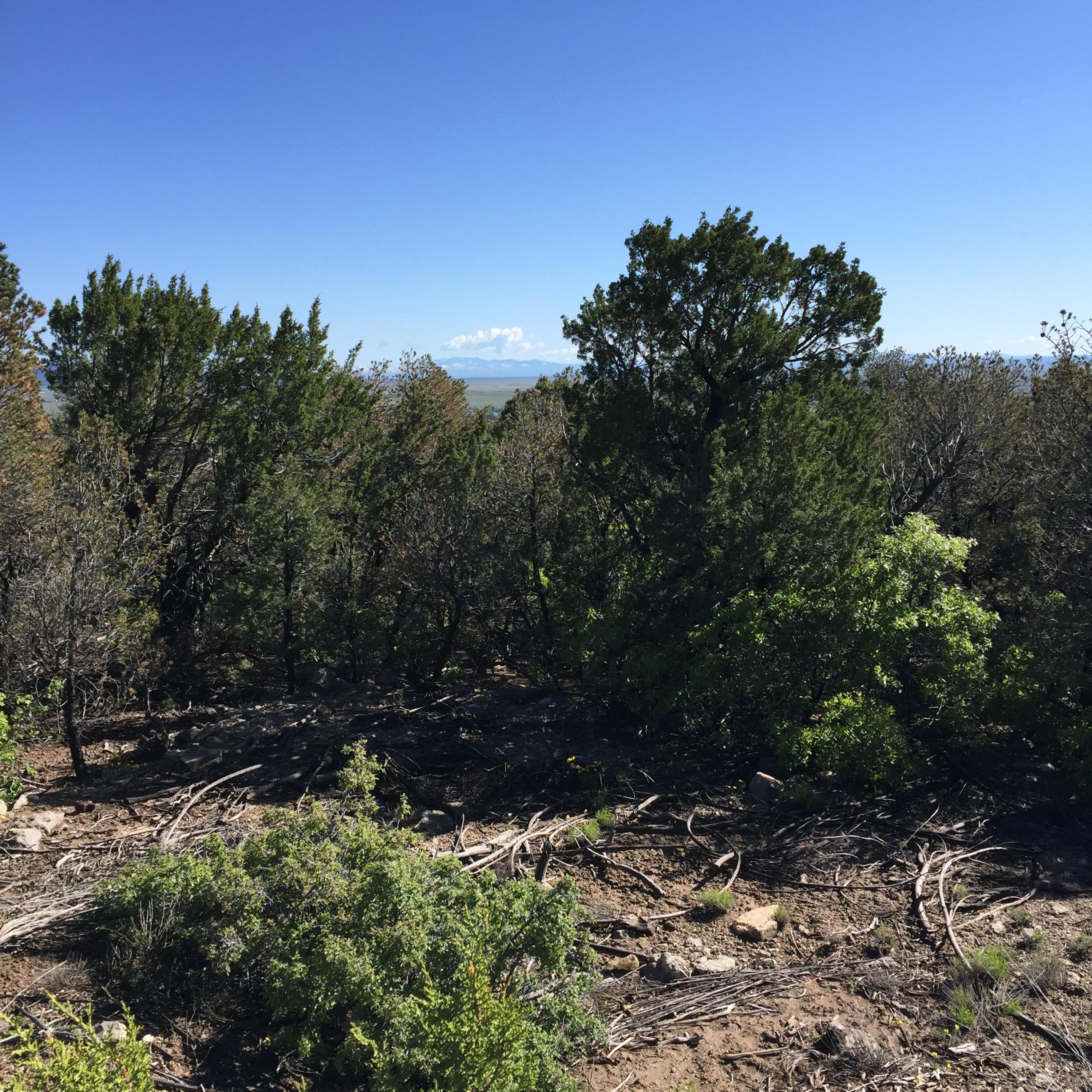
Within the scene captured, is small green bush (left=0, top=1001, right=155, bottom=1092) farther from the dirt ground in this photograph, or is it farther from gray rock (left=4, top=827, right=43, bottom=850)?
gray rock (left=4, top=827, right=43, bottom=850)

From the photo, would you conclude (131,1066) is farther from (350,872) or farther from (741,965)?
(741,965)

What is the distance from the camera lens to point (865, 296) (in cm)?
1370

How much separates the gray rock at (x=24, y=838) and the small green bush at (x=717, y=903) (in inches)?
321

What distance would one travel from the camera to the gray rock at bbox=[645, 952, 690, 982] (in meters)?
7.33

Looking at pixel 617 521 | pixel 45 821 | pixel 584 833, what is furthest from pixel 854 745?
pixel 45 821

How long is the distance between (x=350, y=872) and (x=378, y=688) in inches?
436

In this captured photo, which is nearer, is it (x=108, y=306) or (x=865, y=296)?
(x=865, y=296)

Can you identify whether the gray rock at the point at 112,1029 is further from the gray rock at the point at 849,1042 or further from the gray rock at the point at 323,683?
the gray rock at the point at 323,683

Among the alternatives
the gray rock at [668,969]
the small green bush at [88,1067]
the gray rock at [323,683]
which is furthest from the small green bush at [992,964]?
the gray rock at [323,683]

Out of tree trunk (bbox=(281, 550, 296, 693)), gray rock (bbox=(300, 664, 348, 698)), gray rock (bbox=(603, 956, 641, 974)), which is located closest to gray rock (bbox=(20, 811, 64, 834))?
tree trunk (bbox=(281, 550, 296, 693))

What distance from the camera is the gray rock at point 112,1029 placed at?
5.70 meters

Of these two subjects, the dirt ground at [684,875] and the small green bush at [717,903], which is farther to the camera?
the small green bush at [717,903]

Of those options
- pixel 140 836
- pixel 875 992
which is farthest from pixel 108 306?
pixel 875 992

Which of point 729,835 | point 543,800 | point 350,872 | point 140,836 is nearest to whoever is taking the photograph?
point 350,872
